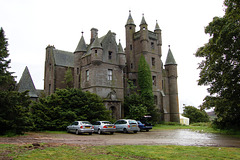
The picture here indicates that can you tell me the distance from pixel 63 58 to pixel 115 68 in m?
14.1

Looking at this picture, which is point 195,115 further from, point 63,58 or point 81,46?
point 81,46

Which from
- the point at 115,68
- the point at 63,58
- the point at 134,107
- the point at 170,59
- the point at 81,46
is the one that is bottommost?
the point at 134,107

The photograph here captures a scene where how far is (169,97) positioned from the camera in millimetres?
44938

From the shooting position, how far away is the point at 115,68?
34250 mm

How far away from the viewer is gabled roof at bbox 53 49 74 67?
41338 mm

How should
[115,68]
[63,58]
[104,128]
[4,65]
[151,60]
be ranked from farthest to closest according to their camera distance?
[63,58] < [151,60] < [115,68] < [4,65] < [104,128]

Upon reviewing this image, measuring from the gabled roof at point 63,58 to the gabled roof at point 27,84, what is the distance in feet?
27.6

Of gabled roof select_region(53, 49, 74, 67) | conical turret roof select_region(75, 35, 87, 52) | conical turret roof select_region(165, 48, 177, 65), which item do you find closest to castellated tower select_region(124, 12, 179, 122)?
conical turret roof select_region(165, 48, 177, 65)

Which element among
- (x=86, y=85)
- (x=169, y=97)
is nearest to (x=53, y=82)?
(x=86, y=85)

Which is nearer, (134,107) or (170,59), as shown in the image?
(134,107)

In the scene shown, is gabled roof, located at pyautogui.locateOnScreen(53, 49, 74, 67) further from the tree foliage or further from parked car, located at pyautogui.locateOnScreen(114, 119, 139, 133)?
parked car, located at pyautogui.locateOnScreen(114, 119, 139, 133)

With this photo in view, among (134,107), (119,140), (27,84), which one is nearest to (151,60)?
(134,107)

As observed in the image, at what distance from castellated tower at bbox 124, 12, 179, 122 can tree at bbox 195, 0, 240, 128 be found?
1763cm

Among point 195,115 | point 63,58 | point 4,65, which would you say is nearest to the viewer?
point 4,65
